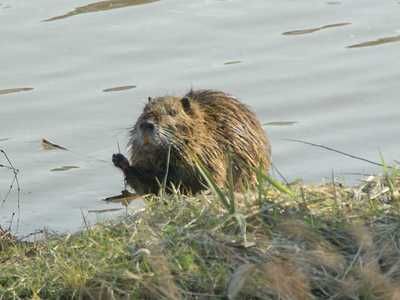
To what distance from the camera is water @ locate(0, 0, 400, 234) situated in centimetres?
889

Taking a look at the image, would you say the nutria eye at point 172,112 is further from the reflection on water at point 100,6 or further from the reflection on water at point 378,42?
the reflection on water at point 100,6

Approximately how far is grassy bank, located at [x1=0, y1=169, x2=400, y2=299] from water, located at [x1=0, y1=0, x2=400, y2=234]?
2.25m

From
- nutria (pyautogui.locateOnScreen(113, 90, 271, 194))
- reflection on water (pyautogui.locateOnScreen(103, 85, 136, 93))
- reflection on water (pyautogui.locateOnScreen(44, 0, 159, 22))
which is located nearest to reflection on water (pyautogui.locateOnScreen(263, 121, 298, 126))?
reflection on water (pyautogui.locateOnScreen(103, 85, 136, 93))

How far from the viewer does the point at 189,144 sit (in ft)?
26.2

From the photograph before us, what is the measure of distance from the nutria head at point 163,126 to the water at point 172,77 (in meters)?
0.47

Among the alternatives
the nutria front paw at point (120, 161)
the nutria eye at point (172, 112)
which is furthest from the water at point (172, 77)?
the nutria eye at point (172, 112)

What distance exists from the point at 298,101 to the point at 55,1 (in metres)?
2.52

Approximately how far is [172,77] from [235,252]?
4.61 metres

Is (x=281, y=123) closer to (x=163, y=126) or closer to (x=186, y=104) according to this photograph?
(x=186, y=104)

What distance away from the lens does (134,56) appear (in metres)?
10.3

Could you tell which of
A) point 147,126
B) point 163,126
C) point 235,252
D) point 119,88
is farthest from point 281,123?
point 235,252

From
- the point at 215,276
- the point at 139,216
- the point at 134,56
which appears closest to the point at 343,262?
the point at 215,276

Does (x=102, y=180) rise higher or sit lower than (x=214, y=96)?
lower

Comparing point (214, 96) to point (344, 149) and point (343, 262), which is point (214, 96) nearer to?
point (344, 149)
